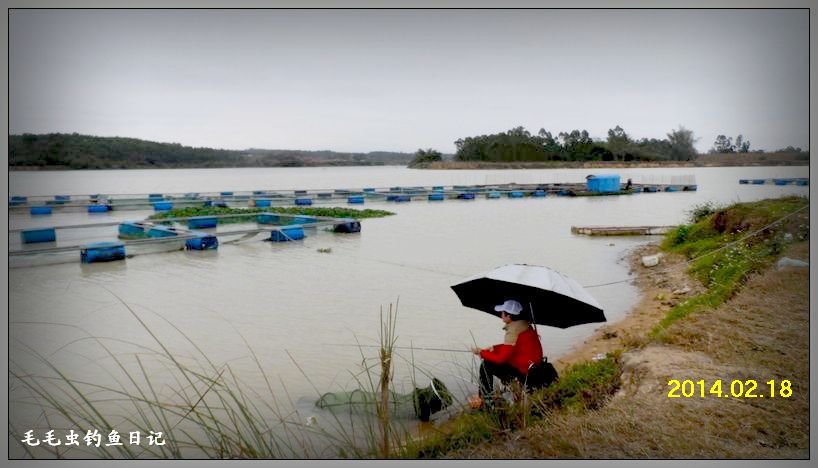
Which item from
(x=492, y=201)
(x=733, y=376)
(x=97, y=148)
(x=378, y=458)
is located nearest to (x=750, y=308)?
(x=733, y=376)

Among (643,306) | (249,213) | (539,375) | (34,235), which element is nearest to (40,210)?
(249,213)

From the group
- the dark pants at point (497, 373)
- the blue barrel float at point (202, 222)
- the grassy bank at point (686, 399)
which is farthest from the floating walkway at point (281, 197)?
the dark pants at point (497, 373)

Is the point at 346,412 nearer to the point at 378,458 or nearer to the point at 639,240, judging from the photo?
the point at 378,458

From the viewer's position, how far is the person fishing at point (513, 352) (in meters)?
2.95

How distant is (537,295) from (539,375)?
425mm

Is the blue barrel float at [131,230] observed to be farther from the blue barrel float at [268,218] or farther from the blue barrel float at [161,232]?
the blue barrel float at [268,218]

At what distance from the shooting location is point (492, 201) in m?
21.3

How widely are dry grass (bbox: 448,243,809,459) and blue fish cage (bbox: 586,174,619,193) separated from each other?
21181 millimetres

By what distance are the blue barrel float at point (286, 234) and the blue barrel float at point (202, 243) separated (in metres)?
1.25

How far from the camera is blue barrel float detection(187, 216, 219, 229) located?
1273 cm

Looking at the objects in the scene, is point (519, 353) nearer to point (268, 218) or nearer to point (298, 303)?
point (298, 303)

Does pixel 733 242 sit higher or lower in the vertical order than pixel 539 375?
higher
